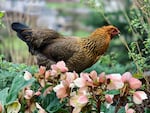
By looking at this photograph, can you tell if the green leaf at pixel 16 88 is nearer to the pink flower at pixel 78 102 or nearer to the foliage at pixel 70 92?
the foliage at pixel 70 92

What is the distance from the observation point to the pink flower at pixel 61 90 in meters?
1.81

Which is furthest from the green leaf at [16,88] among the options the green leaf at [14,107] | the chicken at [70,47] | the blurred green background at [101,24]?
the chicken at [70,47]

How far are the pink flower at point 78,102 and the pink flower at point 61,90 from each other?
35 millimetres

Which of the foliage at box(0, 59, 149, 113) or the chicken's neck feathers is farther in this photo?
the chicken's neck feathers

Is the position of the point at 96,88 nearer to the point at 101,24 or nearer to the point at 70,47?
the point at 70,47

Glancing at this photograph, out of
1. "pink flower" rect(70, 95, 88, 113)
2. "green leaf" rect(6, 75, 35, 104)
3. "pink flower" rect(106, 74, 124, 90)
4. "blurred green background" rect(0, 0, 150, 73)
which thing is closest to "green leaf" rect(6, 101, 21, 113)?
"green leaf" rect(6, 75, 35, 104)

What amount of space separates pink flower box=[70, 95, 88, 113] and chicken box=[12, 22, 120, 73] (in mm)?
1662

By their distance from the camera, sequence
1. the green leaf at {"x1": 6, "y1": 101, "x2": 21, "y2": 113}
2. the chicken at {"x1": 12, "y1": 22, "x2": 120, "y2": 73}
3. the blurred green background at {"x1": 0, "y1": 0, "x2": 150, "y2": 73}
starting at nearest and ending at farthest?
the green leaf at {"x1": 6, "y1": 101, "x2": 21, "y2": 113} < the blurred green background at {"x1": 0, "y1": 0, "x2": 150, "y2": 73} < the chicken at {"x1": 12, "y1": 22, "x2": 120, "y2": 73}

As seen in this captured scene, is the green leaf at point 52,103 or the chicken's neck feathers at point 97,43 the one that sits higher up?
the green leaf at point 52,103

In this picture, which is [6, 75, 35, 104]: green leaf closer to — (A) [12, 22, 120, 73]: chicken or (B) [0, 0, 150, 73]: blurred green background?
(B) [0, 0, 150, 73]: blurred green background

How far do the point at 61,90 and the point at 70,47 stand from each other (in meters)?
1.75

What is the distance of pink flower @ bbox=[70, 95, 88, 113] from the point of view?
5.72 ft

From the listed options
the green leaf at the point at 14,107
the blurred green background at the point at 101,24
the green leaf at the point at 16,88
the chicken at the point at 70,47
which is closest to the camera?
the green leaf at the point at 14,107

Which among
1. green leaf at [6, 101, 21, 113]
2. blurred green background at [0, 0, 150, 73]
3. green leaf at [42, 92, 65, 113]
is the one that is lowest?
blurred green background at [0, 0, 150, 73]
